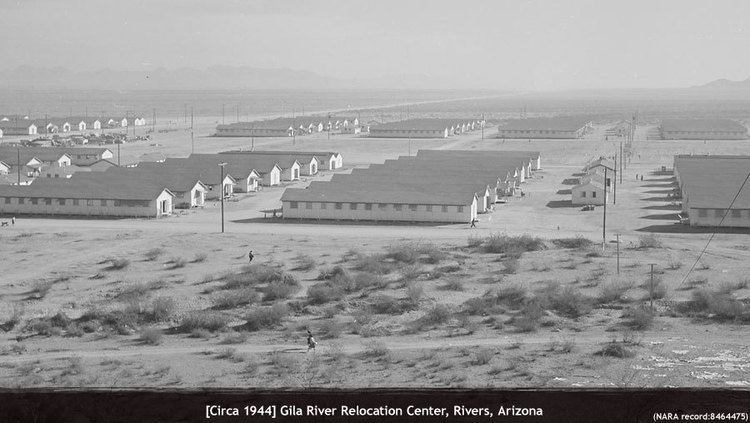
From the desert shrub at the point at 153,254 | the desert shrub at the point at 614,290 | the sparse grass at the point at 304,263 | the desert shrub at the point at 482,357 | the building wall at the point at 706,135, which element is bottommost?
the desert shrub at the point at 153,254

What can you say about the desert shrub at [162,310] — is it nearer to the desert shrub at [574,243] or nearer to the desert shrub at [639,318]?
the desert shrub at [639,318]

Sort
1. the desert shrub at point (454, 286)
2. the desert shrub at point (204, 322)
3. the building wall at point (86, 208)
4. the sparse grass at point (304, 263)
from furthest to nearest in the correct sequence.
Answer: the building wall at point (86, 208)
the sparse grass at point (304, 263)
the desert shrub at point (454, 286)
the desert shrub at point (204, 322)

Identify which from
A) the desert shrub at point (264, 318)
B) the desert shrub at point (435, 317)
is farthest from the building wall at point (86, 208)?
the desert shrub at point (435, 317)

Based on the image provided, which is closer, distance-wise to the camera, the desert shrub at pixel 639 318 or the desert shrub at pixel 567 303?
the desert shrub at pixel 639 318

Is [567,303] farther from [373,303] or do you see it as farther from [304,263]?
[304,263]

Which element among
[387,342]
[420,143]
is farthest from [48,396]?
[420,143]

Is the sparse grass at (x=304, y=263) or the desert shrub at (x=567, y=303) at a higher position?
the desert shrub at (x=567, y=303)

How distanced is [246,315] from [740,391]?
86.1 feet

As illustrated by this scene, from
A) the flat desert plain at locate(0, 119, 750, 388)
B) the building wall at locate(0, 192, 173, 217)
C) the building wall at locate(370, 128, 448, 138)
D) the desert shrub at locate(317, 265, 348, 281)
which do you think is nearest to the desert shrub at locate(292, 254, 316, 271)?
the flat desert plain at locate(0, 119, 750, 388)

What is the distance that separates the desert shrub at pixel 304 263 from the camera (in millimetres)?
39812

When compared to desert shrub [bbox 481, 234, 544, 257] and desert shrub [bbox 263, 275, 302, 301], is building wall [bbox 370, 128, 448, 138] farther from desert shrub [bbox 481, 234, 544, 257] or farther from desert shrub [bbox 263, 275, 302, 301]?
desert shrub [bbox 263, 275, 302, 301]

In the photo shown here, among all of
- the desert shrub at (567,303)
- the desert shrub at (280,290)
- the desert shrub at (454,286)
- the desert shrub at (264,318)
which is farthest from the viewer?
the desert shrub at (454,286)

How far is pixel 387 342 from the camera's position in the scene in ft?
88.9
